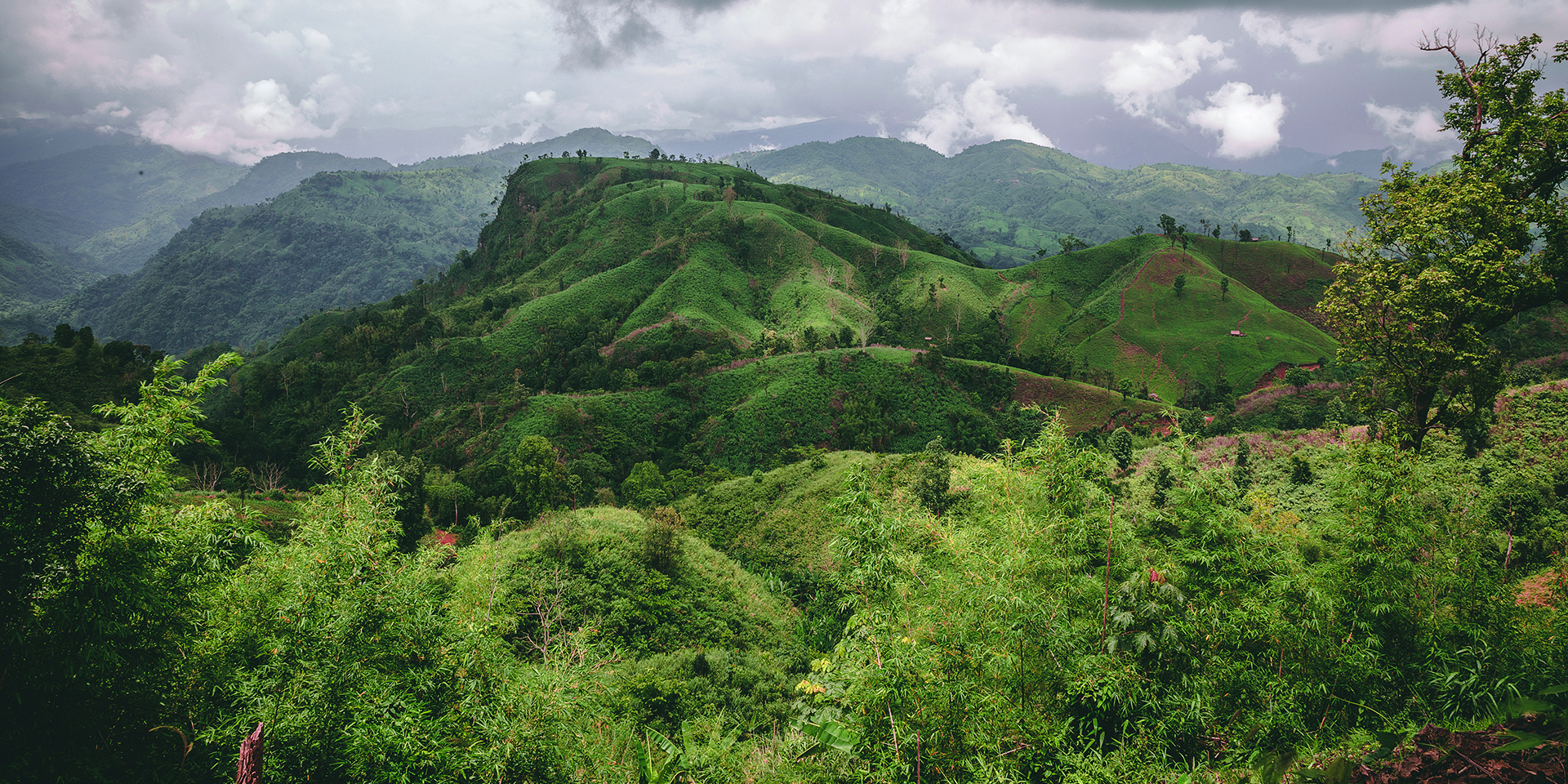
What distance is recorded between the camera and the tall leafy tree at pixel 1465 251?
1468 cm

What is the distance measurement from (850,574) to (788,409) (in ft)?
211

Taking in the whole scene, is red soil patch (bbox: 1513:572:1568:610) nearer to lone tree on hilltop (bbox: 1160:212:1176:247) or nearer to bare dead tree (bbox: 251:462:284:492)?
bare dead tree (bbox: 251:462:284:492)

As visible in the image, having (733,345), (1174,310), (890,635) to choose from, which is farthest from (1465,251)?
(1174,310)

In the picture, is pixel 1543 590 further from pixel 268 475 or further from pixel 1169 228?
pixel 1169 228

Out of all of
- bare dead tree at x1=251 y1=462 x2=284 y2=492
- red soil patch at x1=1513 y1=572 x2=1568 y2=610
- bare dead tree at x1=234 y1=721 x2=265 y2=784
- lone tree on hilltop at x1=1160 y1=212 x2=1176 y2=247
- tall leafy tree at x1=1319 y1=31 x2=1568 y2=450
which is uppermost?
lone tree on hilltop at x1=1160 y1=212 x2=1176 y2=247

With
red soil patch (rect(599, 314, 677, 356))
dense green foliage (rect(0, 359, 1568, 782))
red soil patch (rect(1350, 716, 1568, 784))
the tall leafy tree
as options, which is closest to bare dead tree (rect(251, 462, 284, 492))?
red soil patch (rect(599, 314, 677, 356))

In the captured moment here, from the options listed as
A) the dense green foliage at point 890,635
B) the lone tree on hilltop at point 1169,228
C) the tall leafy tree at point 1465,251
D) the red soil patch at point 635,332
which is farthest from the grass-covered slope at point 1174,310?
the dense green foliage at point 890,635

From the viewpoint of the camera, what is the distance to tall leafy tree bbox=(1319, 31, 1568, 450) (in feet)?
48.2

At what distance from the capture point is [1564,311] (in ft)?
225

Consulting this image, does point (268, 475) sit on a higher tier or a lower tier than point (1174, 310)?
lower

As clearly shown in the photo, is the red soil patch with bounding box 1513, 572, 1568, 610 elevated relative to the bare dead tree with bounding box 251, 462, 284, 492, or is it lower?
elevated

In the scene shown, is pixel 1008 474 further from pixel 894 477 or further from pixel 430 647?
pixel 894 477

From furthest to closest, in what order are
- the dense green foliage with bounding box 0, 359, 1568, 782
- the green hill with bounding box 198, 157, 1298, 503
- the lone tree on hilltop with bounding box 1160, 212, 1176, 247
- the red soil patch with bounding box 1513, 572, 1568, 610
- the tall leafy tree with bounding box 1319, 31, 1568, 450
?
the lone tree on hilltop with bounding box 1160, 212, 1176, 247 < the green hill with bounding box 198, 157, 1298, 503 < the tall leafy tree with bounding box 1319, 31, 1568, 450 < the red soil patch with bounding box 1513, 572, 1568, 610 < the dense green foliage with bounding box 0, 359, 1568, 782

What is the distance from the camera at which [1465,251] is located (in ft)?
49.9
